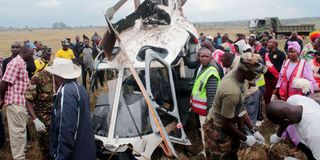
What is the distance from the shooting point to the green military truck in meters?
36.7

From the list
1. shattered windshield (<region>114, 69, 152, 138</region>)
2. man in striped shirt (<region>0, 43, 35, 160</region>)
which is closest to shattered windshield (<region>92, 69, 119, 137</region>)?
shattered windshield (<region>114, 69, 152, 138</region>)

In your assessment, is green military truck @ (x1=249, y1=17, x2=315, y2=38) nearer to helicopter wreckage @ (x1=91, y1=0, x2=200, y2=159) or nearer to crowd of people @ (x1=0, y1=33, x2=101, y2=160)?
helicopter wreckage @ (x1=91, y1=0, x2=200, y2=159)

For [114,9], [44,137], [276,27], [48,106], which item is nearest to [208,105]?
[48,106]

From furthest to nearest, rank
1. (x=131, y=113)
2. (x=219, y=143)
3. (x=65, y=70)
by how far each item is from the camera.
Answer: (x=131, y=113) < (x=219, y=143) < (x=65, y=70)

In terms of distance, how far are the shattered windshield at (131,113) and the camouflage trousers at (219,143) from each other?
1.16m

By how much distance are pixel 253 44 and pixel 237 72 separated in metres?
A: 7.08

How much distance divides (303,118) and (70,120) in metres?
2.38

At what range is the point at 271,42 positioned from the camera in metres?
8.27

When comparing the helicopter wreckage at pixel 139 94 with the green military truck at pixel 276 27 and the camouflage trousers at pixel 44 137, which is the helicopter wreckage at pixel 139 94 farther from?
the green military truck at pixel 276 27

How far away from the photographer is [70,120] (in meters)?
3.75

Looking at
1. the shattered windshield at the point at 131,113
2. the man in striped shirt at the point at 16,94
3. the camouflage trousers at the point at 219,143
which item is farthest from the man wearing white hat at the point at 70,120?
→ the man in striped shirt at the point at 16,94

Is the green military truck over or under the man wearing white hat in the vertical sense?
under

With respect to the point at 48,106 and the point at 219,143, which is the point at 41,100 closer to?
the point at 48,106

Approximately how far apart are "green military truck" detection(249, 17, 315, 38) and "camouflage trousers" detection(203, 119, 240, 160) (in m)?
33.9
